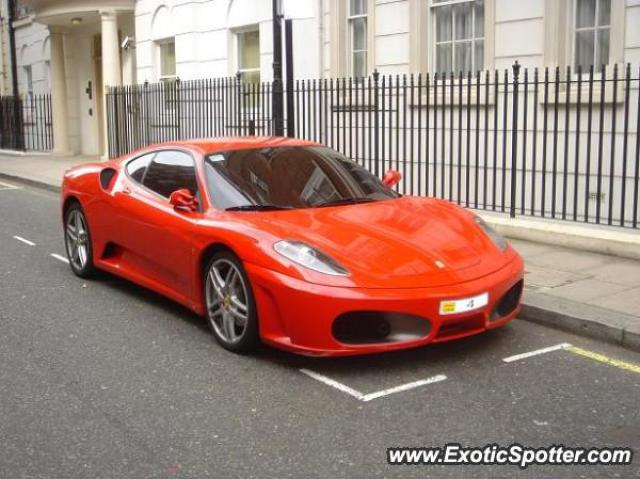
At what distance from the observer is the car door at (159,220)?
6.18m

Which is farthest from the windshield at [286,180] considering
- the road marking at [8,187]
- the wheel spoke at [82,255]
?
the road marking at [8,187]

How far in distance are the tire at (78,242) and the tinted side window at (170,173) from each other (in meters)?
1.13

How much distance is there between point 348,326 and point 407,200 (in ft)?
5.88

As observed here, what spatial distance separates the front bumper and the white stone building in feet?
19.0

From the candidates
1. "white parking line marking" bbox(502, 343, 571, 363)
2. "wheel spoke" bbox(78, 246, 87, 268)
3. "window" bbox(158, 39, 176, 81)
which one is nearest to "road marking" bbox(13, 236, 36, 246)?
"wheel spoke" bbox(78, 246, 87, 268)

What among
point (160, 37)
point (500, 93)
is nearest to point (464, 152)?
point (500, 93)

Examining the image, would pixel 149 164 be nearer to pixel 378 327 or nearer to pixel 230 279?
pixel 230 279

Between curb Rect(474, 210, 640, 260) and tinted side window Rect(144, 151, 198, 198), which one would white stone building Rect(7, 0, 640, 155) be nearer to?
curb Rect(474, 210, 640, 260)

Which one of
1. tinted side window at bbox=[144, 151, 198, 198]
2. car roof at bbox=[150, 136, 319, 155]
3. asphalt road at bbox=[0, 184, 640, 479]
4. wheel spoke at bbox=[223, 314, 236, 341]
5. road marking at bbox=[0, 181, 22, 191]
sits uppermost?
car roof at bbox=[150, 136, 319, 155]

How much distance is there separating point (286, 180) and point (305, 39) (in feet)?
28.9

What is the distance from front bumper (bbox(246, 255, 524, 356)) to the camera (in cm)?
501

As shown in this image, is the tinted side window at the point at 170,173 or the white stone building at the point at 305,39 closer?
the tinted side window at the point at 170,173

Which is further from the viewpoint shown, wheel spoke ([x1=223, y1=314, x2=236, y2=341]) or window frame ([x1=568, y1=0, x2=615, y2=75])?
window frame ([x1=568, y1=0, x2=615, y2=75])

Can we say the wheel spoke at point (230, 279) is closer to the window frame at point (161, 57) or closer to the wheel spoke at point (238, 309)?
the wheel spoke at point (238, 309)
